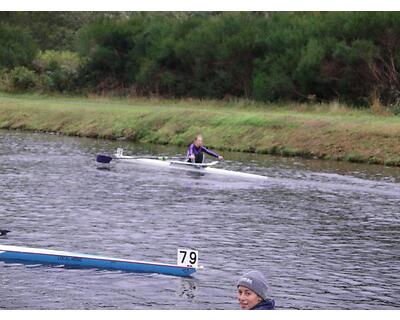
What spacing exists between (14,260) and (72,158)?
24655 millimetres

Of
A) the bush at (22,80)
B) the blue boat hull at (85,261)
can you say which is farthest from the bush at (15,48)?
the blue boat hull at (85,261)

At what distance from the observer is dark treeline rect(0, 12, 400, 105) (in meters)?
62.3

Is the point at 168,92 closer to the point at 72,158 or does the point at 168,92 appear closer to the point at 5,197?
the point at 72,158

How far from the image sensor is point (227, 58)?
236 feet

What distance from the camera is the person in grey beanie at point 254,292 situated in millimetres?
12211

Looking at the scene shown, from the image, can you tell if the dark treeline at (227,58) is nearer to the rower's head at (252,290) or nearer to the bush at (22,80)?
the bush at (22,80)

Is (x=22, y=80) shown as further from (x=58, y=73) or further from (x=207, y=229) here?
(x=207, y=229)

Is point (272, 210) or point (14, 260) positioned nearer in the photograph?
point (14, 260)

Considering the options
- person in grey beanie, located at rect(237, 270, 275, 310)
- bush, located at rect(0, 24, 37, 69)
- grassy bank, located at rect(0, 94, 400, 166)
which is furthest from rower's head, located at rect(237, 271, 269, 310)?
bush, located at rect(0, 24, 37, 69)

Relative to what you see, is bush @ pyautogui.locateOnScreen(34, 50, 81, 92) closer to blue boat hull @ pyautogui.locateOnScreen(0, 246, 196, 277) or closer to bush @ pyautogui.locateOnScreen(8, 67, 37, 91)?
bush @ pyautogui.locateOnScreen(8, 67, 37, 91)

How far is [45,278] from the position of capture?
2166 centimetres

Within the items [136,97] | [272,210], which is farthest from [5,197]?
[136,97]

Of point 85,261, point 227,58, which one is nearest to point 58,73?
point 227,58

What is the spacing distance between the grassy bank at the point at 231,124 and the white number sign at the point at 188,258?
26.4 m
